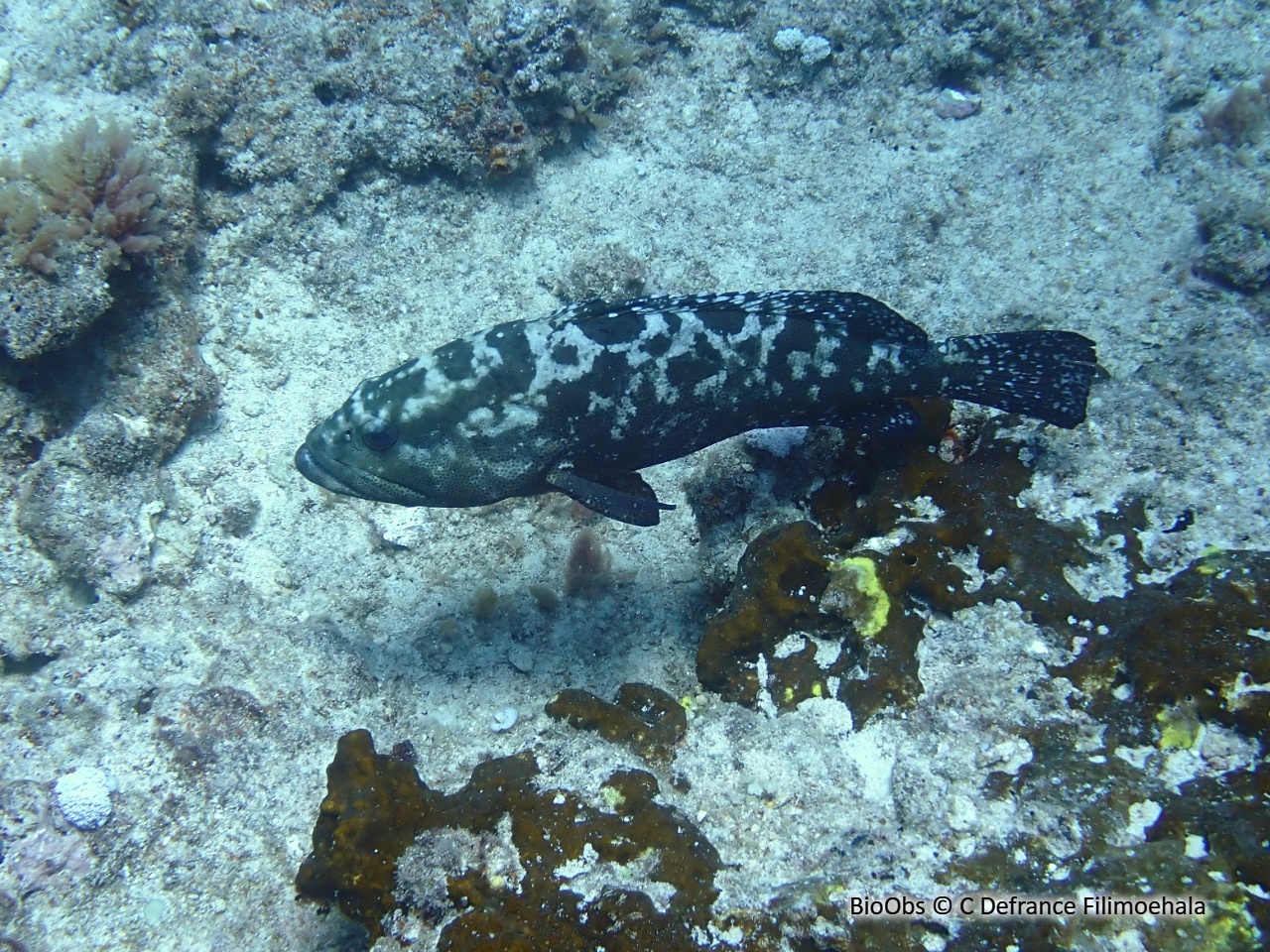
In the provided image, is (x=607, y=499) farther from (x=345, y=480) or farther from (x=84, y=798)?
(x=84, y=798)

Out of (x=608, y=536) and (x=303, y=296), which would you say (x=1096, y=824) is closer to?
(x=608, y=536)

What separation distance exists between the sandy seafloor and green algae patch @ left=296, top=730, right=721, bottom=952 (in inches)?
10.9

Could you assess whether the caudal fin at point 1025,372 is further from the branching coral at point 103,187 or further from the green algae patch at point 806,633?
the branching coral at point 103,187

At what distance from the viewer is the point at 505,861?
3.57 m

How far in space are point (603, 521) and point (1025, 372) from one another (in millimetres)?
3286

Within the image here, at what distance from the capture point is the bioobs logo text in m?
3.12

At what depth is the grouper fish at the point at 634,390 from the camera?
13.4 ft

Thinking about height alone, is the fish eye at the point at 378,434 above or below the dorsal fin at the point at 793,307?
below

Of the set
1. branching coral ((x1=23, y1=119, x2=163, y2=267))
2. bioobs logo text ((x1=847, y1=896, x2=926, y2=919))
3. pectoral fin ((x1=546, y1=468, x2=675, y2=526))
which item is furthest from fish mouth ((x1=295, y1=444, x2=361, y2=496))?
bioobs logo text ((x1=847, y1=896, x2=926, y2=919))

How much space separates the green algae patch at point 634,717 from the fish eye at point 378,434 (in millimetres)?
1952

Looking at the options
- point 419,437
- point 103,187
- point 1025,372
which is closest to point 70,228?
point 103,187

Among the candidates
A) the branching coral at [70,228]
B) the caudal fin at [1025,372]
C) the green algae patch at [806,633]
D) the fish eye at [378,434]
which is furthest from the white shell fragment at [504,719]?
the branching coral at [70,228]

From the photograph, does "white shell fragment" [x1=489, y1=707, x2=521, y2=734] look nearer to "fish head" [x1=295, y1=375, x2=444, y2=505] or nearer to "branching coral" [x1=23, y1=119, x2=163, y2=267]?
"fish head" [x1=295, y1=375, x2=444, y2=505]

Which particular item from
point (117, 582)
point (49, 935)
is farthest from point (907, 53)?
point (49, 935)
